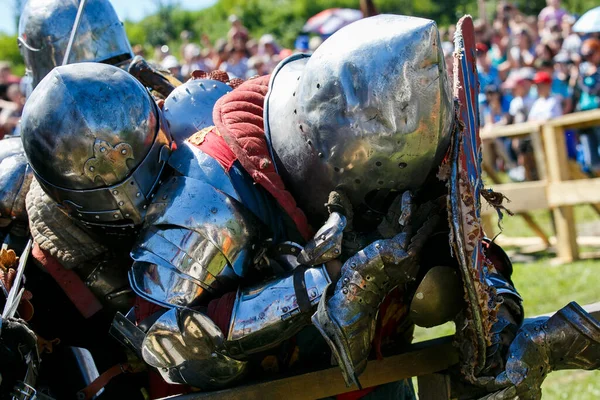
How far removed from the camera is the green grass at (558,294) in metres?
4.46

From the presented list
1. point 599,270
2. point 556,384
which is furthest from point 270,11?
point 556,384

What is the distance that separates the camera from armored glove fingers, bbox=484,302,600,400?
251cm

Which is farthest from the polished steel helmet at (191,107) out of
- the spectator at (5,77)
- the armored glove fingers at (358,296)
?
the spectator at (5,77)

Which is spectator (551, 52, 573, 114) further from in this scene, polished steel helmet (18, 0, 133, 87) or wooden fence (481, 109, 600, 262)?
polished steel helmet (18, 0, 133, 87)

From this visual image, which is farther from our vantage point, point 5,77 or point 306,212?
point 5,77

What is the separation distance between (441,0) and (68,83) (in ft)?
82.8

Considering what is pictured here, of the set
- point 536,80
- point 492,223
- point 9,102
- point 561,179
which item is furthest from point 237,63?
point 561,179

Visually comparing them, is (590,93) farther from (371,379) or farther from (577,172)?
(371,379)

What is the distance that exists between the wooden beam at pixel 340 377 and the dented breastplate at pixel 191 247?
0.31 metres

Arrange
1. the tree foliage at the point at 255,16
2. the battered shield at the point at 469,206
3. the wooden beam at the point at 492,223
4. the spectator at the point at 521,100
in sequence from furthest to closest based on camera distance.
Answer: the tree foliage at the point at 255,16
the spectator at the point at 521,100
the wooden beam at the point at 492,223
the battered shield at the point at 469,206

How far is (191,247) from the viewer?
2.54 m

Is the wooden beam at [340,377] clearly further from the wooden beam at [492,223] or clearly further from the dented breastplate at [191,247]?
the wooden beam at [492,223]

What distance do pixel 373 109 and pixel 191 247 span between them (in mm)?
670

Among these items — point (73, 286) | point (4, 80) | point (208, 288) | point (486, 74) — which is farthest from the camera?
point (4, 80)
